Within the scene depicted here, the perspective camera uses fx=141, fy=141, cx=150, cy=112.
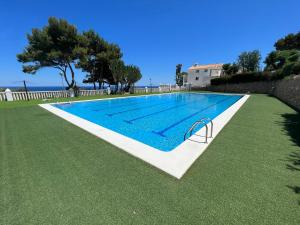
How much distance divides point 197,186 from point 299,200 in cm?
122

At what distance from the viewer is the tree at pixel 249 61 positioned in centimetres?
3281

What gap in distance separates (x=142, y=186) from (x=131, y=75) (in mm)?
19097

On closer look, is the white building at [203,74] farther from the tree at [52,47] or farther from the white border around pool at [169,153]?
the white border around pool at [169,153]

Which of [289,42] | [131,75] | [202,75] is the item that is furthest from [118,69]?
[289,42]

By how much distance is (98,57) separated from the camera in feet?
65.5

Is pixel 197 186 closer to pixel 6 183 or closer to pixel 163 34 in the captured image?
pixel 6 183

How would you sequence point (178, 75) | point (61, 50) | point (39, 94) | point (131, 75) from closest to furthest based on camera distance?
point (39, 94), point (61, 50), point (131, 75), point (178, 75)

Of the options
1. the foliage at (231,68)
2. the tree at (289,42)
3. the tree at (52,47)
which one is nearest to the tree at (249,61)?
the foliage at (231,68)

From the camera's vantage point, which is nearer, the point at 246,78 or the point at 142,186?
the point at 142,186

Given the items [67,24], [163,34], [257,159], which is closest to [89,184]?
[257,159]

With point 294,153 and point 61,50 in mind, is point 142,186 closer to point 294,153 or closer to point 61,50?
point 294,153

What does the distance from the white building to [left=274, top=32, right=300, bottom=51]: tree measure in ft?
36.5

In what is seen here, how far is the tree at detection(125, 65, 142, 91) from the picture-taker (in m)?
19.5

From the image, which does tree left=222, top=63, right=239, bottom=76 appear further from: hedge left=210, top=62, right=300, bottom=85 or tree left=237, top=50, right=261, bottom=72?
hedge left=210, top=62, right=300, bottom=85
